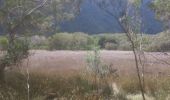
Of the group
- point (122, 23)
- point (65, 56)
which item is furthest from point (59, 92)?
point (65, 56)

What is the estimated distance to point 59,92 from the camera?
15180 mm

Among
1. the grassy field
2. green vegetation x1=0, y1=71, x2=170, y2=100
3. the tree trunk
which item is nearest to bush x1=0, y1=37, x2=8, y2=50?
the tree trunk

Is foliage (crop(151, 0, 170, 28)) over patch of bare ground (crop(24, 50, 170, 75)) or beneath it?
over

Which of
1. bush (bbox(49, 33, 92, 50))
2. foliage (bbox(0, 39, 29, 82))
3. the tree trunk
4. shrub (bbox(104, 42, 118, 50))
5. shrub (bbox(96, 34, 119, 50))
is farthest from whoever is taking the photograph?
shrub (bbox(96, 34, 119, 50))

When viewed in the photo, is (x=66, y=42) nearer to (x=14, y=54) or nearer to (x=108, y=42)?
(x=108, y=42)

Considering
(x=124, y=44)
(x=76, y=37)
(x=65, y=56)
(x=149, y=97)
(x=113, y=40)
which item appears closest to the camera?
(x=149, y=97)

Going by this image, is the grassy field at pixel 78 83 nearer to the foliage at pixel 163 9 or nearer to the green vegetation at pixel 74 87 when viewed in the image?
the green vegetation at pixel 74 87

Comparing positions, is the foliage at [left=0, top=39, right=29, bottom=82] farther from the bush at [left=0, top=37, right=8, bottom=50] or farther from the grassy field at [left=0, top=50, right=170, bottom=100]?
the grassy field at [left=0, top=50, right=170, bottom=100]

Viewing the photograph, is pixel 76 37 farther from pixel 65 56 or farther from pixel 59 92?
pixel 59 92

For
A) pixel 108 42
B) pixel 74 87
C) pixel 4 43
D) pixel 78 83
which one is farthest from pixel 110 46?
pixel 4 43

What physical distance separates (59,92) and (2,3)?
3439 mm

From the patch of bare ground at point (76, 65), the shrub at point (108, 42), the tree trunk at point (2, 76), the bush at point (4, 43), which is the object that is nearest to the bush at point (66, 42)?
the shrub at point (108, 42)

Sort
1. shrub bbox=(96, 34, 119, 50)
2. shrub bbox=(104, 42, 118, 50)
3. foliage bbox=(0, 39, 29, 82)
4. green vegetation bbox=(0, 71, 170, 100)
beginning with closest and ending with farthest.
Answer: green vegetation bbox=(0, 71, 170, 100) < foliage bbox=(0, 39, 29, 82) < shrub bbox=(104, 42, 118, 50) < shrub bbox=(96, 34, 119, 50)

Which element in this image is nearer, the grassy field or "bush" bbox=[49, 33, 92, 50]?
the grassy field
